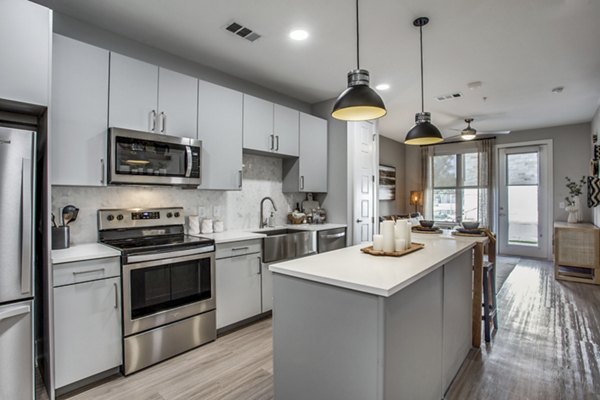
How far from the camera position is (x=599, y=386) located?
85.2 inches

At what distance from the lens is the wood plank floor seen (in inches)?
82.4

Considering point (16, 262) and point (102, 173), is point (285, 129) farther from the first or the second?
point (16, 262)

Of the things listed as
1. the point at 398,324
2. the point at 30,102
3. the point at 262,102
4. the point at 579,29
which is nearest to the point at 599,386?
the point at 398,324

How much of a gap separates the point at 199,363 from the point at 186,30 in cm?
277

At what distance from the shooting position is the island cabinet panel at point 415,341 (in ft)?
4.64

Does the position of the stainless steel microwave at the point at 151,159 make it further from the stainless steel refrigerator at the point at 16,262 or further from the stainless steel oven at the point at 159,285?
the stainless steel refrigerator at the point at 16,262

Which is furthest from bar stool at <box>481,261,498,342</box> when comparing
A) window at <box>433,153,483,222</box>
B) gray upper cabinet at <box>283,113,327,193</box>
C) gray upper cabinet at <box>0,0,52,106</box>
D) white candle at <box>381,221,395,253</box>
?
window at <box>433,153,483,222</box>

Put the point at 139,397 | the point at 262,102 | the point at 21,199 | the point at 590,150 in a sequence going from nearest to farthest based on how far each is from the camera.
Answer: the point at 21,199
the point at 139,397
the point at 262,102
the point at 590,150

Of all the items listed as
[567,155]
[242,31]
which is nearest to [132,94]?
[242,31]

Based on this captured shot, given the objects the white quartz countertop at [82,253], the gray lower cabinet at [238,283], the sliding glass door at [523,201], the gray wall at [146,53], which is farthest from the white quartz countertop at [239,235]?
the sliding glass door at [523,201]

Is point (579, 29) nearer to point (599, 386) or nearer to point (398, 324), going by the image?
point (599, 386)

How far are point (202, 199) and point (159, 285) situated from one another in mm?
1157

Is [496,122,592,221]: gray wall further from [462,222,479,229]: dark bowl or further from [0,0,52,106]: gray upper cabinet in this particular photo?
[0,0,52,106]: gray upper cabinet

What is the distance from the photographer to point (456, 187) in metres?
7.27
